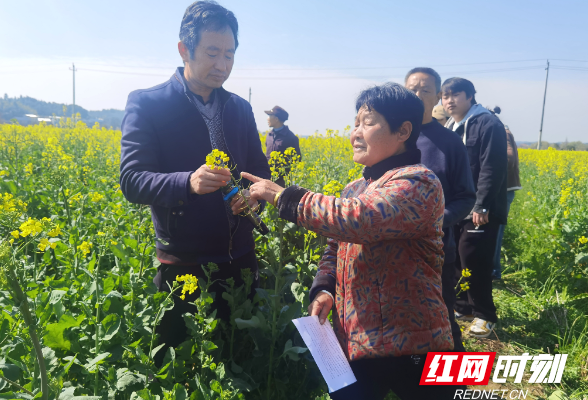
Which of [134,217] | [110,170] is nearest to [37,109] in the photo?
[110,170]

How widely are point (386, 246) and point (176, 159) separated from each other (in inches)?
44.2

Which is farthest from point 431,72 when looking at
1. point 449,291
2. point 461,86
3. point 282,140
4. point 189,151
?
point 282,140

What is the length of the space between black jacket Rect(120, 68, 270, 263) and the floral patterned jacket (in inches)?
28.9

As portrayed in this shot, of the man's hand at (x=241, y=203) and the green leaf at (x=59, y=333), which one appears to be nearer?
the green leaf at (x=59, y=333)

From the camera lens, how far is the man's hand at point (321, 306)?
1.57 meters

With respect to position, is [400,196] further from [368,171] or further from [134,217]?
[134,217]

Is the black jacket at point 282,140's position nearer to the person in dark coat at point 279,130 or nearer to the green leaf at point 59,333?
the person in dark coat at point 279,130

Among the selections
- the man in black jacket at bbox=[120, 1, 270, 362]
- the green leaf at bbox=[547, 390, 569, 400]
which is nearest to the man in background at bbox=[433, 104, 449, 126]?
the green leaf at bbox=[547, 390, 569, 400]

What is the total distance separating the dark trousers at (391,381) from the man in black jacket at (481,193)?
7.62ft

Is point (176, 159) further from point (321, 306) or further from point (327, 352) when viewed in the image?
point (327, 352)

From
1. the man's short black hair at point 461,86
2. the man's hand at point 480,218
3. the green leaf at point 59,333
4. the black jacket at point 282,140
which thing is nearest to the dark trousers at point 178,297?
the green leaf at point 59,333

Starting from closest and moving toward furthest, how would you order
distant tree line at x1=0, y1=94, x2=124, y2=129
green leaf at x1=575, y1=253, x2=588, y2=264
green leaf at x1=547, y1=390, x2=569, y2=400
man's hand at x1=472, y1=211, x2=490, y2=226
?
green leaf at x1=547, y1=390, x2=569, y2=400 → man's hand at x1=472, y1=211, x2=490, y2=226 → green leaf at x1=575, y1=253, x2=588, y2=264 → distant tree line at x1=0, y1=94, x2=124, y2=129

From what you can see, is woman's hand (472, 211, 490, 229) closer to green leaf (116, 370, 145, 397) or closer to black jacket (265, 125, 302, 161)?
green leaf (116, 370, 145, 397)

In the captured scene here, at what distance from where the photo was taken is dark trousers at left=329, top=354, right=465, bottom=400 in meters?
1.41
